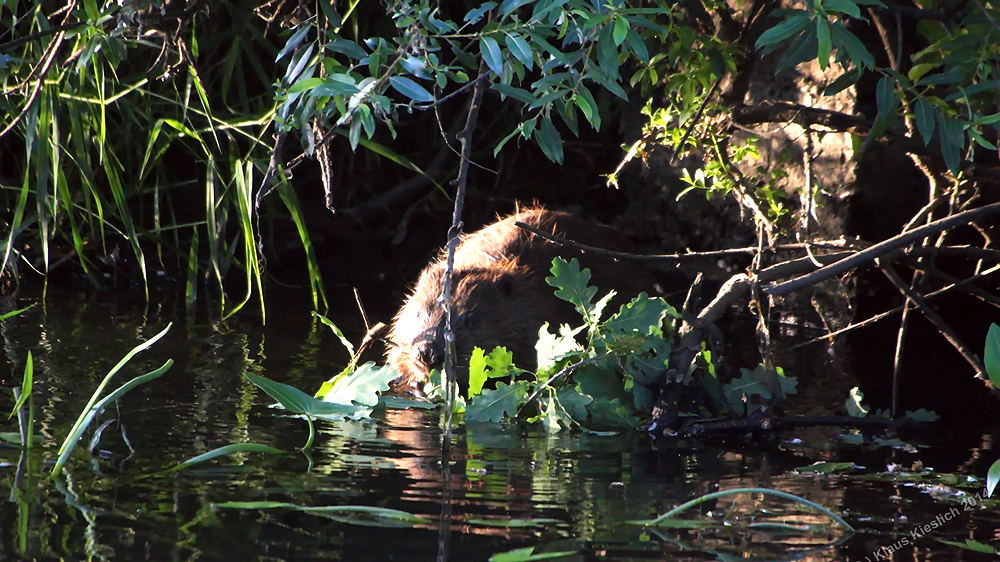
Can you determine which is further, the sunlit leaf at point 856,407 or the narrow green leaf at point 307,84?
the sunlit leaf at point 856,407

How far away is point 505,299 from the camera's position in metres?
4.94

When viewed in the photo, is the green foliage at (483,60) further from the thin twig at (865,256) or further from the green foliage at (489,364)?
the green foliage at (489,364)

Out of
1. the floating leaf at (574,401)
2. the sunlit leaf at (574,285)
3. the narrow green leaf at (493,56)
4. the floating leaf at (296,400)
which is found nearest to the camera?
the narrow green leaf at (493,56)

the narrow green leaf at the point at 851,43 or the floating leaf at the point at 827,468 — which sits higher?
the narrow green leaf at the point at 851,43

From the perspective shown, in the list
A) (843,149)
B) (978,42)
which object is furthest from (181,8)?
(843,149)

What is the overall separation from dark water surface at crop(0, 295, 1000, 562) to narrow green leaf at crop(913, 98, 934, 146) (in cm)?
88

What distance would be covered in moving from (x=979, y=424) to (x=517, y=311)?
2054 mm

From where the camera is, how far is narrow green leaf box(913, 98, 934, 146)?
2.62 m

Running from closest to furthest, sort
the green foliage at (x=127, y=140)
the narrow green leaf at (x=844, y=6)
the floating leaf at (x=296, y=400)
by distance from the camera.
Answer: the narrow green leaf at (x=844, y=6) → the floating leaf at (x=296, y=400) → the green foliage at (x=127, y=140)

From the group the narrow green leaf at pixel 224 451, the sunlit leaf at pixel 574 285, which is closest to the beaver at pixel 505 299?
the sunlit leaf at pixel 574 285

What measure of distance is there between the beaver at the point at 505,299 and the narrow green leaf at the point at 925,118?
2078mm

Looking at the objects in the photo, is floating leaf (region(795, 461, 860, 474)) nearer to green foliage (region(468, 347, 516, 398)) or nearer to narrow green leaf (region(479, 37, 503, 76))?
green foliage (region(468, 347, 516, 398))

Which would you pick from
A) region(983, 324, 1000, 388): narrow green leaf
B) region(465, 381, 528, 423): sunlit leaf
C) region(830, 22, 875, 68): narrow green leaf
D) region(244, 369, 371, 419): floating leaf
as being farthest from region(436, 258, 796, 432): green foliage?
→ region(830, 22, 875, 68): narrow green leaf

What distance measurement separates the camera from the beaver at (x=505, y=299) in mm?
4758
